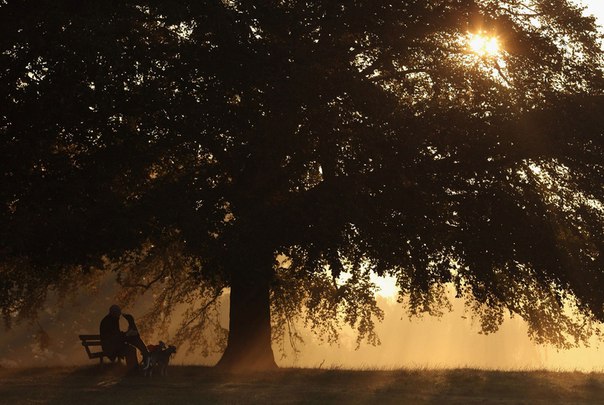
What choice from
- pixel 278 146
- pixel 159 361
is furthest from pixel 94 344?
pixel 278 146

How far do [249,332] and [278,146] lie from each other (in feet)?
24.0

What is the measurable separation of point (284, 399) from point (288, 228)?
4.07m

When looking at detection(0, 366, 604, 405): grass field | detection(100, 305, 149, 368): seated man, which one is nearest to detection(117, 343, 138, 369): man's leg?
detection(100, 305, 149, 368): seated man

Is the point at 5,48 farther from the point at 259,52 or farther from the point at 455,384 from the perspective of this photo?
the point at 455,384

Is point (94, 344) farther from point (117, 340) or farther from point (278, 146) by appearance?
point (278, 146)

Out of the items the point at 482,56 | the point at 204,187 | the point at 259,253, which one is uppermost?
the point at 482,56

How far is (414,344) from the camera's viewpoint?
6339 inches

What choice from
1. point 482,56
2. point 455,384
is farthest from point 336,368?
point 482,56

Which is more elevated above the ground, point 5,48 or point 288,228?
point 5,48

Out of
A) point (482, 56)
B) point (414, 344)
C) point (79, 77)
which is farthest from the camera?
point (414, 344)

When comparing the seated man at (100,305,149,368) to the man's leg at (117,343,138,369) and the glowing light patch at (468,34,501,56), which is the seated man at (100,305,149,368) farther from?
the glowing light patch at (468,34,501,56)

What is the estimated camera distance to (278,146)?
795 inches

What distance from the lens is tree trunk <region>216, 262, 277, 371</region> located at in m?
25.3

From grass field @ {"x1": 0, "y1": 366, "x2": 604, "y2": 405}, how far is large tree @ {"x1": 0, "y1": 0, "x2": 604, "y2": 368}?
2.24 m
